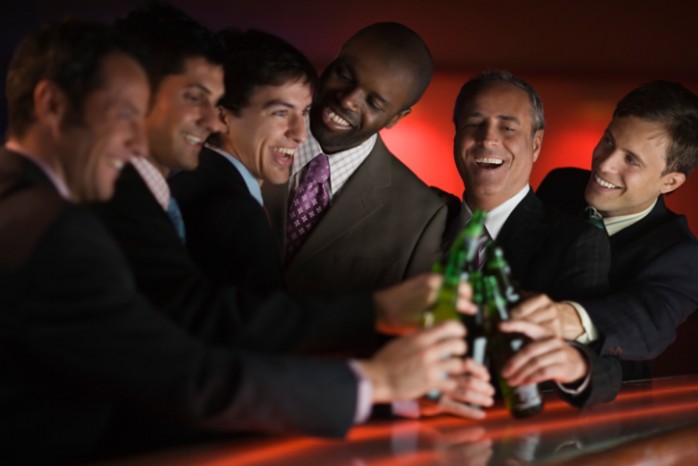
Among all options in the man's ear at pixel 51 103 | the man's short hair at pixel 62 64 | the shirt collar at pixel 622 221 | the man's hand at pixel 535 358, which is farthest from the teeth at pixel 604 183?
the man's ear at pixel 51 103

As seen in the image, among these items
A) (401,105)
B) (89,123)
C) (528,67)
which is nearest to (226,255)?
(89,123)

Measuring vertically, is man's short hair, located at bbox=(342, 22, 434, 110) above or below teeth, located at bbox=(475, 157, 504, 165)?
above

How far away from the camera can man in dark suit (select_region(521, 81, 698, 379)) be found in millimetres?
2527

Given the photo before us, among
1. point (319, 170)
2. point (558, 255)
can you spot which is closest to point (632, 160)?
point (558, 255)

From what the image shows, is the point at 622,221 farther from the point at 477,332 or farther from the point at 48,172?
the point at 48,172

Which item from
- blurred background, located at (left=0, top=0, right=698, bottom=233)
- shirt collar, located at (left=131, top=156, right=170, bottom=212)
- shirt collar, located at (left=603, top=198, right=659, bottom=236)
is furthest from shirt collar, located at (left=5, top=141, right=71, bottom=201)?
blurred background, located at (left=0, top=0, right=698, bottom=233)

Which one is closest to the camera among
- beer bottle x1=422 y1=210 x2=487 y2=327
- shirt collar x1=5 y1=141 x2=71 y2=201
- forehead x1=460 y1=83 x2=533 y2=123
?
shirt collar x1=5 y1=141 x2=71 y2=201

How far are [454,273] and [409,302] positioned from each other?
0.10 metres

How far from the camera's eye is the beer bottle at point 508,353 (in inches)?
68.9

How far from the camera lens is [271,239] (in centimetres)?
190

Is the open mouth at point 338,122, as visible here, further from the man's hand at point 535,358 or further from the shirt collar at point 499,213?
the man's hand at point 535,358

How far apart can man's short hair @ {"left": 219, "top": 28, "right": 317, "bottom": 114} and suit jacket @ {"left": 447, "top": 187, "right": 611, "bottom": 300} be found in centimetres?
80

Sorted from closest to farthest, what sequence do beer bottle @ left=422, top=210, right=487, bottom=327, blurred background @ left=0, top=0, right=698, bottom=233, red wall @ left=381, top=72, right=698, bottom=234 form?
beer bottle @ left=422, top=210, right=487, bottom=327
blurred background @ left=0, top=0, right=698, bottom=233
red wall @ left=381, top=72, right=698, bottom=234

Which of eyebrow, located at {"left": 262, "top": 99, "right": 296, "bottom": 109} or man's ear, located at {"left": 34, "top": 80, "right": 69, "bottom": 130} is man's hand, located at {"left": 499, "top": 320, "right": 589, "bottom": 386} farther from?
man's ear, located at {"left": 34, "top": 80, "right": 69, "bottom": 130}
